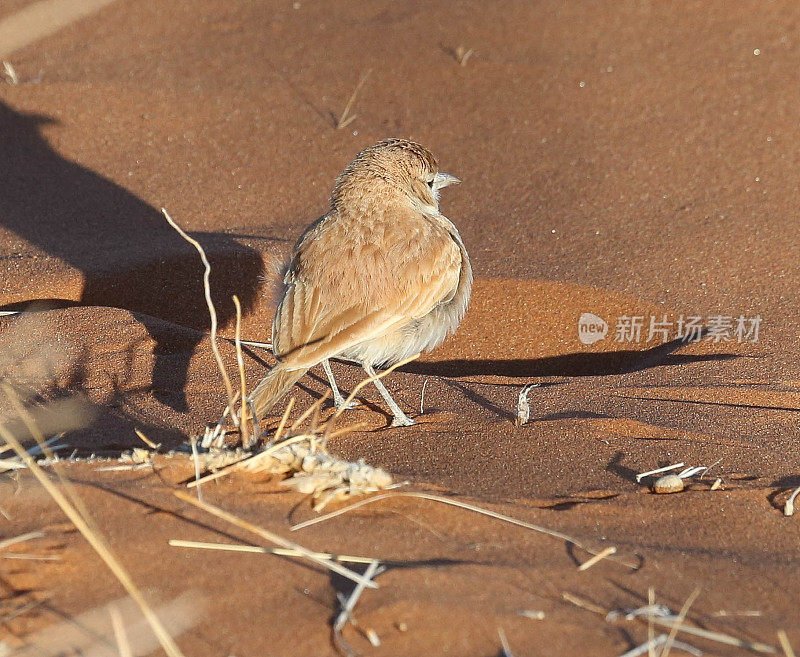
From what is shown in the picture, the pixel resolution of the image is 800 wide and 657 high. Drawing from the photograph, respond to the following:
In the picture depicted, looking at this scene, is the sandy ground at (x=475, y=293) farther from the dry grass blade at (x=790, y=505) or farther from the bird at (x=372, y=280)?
→ the bird at (x=372, y=280)

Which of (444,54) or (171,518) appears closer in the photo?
(171,518)

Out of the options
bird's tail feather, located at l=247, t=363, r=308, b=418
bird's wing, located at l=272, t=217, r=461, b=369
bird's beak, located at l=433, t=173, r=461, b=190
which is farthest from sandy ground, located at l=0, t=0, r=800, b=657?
bird's beak, located at l=433, t=173, r=461, b=190

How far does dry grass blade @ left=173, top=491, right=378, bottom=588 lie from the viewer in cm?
254

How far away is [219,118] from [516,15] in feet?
11.6

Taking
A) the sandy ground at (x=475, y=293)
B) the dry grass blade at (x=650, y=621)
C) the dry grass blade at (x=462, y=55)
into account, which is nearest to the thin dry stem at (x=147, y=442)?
the sandy ground at (x=475, y=293)

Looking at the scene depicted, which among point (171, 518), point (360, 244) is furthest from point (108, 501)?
point (360, 244)

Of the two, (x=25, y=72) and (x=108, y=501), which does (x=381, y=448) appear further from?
(x=25, y=72)

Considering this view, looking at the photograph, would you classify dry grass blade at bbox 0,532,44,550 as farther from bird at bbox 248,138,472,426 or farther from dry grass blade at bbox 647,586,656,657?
dry grass blade at bbox 647,586,656,657

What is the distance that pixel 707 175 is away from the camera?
6832 mm

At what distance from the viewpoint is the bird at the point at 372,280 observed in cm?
399

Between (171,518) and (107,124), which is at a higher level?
(107,124)

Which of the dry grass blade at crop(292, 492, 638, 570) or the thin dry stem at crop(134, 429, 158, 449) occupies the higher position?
the thin dry stem at crop(134, 429, 158, 449)

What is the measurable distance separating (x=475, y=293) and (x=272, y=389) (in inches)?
89.3

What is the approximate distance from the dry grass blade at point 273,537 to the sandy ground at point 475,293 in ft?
0.16
